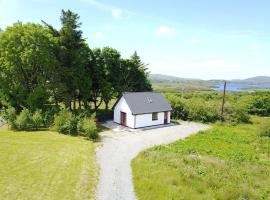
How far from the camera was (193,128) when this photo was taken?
122ft

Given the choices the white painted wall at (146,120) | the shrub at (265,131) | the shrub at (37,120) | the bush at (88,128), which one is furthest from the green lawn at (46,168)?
the shrub at (265,131)

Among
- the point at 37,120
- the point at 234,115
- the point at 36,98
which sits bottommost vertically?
the point at 234,115

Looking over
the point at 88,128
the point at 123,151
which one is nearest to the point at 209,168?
the point at 123,151

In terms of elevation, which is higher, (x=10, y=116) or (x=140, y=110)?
(x=140, y=110)

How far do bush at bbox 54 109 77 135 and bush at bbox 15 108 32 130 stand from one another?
3.87 meters

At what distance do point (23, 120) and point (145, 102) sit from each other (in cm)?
1610

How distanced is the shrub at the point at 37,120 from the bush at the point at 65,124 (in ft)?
9.60

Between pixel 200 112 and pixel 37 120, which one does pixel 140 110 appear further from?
pixel 37 120

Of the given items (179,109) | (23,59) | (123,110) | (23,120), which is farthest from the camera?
(179,109)

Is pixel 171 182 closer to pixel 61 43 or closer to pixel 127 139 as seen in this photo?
pixel 127 139

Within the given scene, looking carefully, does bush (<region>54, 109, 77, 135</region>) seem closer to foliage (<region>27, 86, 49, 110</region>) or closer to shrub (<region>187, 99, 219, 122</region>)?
foliage (<region>27, 86, 49, 110</region>)

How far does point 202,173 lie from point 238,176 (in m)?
2.60

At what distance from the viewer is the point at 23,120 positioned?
102 feet

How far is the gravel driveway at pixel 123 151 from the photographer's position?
602 inches
